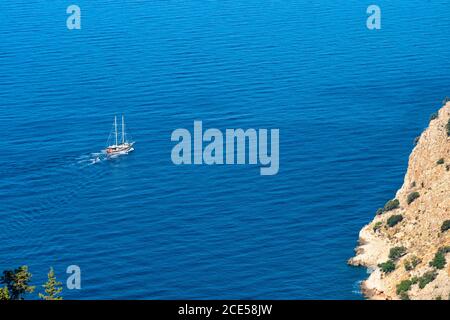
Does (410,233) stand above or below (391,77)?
below

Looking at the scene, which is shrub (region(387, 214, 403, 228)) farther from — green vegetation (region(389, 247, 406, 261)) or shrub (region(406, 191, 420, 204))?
green vegetation (region(389, 247, 406, 261))

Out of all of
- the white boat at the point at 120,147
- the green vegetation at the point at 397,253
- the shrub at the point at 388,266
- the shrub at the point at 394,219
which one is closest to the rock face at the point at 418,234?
the green vegetation at the point at 397,253

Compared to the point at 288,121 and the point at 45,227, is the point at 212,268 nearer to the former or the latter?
the point at 45,227

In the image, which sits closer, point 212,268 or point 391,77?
point 212,268

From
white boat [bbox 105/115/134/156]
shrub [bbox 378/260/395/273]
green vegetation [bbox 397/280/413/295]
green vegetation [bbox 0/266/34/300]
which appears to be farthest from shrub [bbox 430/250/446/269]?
white boat [bbox 105/115/134/156]

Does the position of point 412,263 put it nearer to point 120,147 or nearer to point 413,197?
point 413,197
